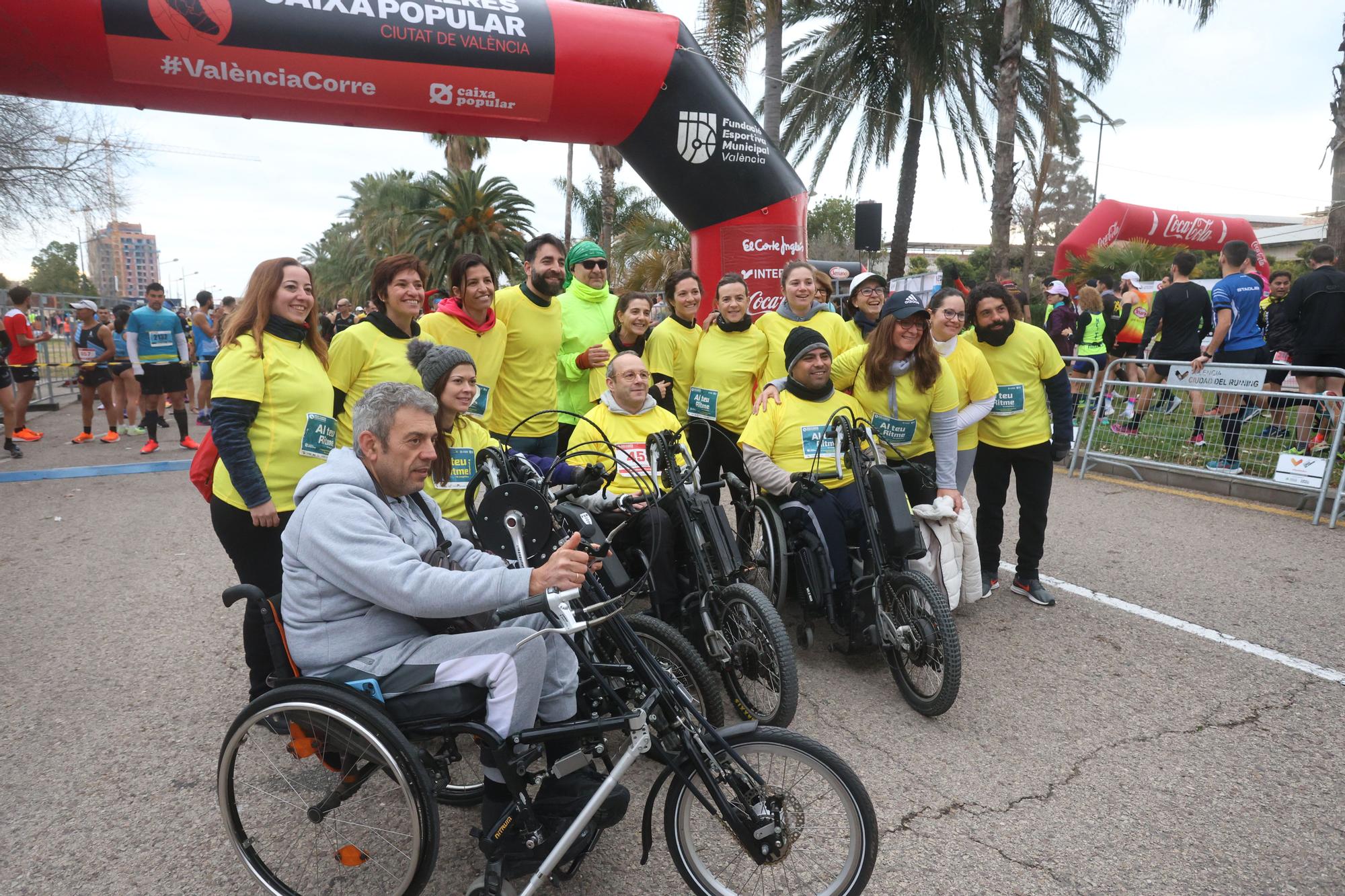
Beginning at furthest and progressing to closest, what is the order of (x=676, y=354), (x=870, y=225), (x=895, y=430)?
(x=870, y=225) < (x=676, y=354) < (x=895, y=430)

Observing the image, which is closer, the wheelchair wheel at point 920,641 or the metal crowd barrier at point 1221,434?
the wheelchair wheel at point 920,641

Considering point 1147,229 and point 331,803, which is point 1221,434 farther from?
point 1147,229

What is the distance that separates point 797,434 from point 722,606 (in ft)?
3.82

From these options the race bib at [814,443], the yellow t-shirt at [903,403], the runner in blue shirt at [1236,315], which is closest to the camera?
the race bib at [814,443]

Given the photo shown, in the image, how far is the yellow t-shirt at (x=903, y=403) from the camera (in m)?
4.18

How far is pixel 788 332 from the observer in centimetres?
500

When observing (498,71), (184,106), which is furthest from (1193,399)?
(184,106)

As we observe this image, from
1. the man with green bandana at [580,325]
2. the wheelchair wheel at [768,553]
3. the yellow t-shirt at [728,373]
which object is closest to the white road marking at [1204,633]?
the wheelchair wheel at [768,553]

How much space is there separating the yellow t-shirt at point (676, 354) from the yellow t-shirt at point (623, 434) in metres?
1.11

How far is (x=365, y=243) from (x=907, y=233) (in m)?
34.8

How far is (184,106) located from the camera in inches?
269

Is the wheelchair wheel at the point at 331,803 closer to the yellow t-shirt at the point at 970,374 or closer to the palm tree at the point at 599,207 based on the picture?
the yellow t-shirt at the point at 970,374

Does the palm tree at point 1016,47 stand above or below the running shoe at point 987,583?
above

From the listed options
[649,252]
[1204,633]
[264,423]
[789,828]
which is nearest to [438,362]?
[264,423]
